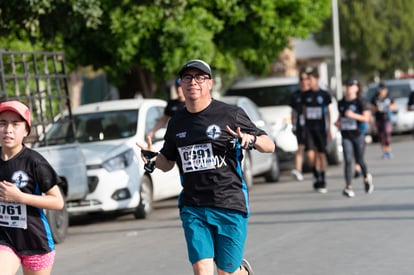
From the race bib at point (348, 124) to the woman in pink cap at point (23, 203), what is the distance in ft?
31.6

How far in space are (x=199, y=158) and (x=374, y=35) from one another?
4699cm

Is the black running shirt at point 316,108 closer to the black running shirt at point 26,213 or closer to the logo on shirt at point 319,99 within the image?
the logo on shirt at point 319,99

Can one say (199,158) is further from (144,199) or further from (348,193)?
(348,193)

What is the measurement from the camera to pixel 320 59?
6088 cm

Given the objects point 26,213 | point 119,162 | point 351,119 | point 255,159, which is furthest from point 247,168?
point 26,213

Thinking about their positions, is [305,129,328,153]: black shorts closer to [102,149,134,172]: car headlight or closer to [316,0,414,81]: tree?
[102,149,134,172]: car headlight

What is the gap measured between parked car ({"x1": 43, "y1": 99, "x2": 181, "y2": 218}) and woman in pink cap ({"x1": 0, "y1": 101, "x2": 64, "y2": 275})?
721 centimetres

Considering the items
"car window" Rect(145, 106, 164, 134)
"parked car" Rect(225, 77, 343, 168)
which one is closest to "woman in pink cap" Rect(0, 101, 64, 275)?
"car window" Rect(145, 106, 164, 134)

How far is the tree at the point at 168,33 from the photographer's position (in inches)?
704

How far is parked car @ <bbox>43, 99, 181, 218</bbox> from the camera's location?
1383 centimetres

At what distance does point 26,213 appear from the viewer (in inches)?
257

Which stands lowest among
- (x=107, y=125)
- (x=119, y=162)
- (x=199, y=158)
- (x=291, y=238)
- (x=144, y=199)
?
A: (x=291, y=238)

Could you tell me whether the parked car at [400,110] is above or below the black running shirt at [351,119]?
below

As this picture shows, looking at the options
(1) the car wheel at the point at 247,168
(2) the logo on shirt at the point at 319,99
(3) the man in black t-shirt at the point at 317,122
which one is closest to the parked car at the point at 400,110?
(1) the car wheel at the point at 247,168
